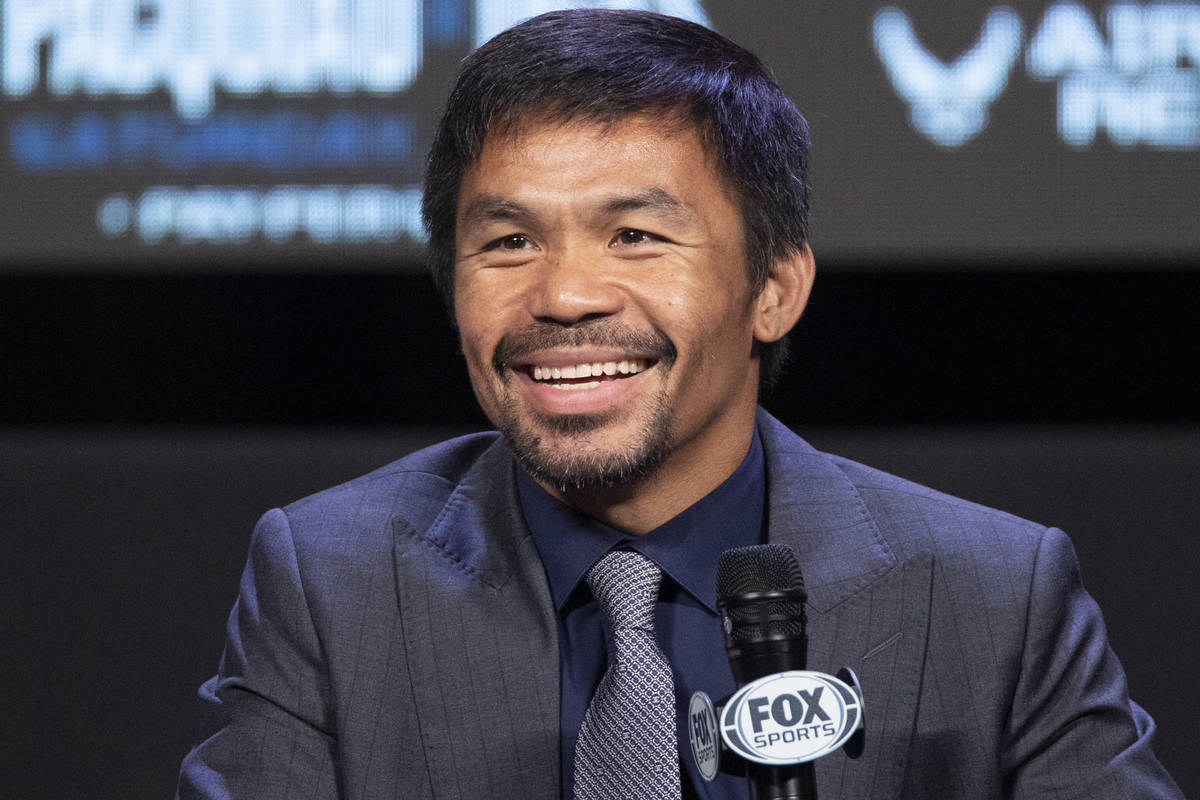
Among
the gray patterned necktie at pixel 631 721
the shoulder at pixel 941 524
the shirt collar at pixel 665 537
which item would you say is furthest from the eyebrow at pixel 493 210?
the shoulder at pixel 941 524

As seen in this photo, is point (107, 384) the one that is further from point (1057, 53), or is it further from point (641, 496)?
point (1057, 53)

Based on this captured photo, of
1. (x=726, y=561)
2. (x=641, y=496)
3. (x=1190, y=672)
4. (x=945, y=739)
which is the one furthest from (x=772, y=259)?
(x=1190, y=672)

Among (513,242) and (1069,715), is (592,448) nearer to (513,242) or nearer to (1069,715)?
(513,242)

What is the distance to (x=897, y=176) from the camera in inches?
96.3

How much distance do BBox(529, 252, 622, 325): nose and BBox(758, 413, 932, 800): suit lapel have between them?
1.26ft

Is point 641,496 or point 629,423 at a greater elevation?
point 629,423

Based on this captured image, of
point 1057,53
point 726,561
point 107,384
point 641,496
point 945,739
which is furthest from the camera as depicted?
point 107,384

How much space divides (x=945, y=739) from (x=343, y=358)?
1399 millimetres

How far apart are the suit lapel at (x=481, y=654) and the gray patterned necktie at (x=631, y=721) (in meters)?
0.07

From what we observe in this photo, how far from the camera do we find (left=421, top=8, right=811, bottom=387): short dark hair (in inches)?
65.9

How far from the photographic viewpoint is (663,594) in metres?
1.72

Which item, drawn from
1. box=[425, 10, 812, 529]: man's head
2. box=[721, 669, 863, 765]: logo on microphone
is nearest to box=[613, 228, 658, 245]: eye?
box=[425, 10, 812, 529]: man's head

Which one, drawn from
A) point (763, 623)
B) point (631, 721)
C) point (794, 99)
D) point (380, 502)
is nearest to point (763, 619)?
point (763, 623)

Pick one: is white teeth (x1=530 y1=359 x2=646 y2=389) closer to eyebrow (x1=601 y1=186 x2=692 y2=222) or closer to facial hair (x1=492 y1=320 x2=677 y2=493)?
facial hair (x1=492 y1=320 x2=677 y2=493)
